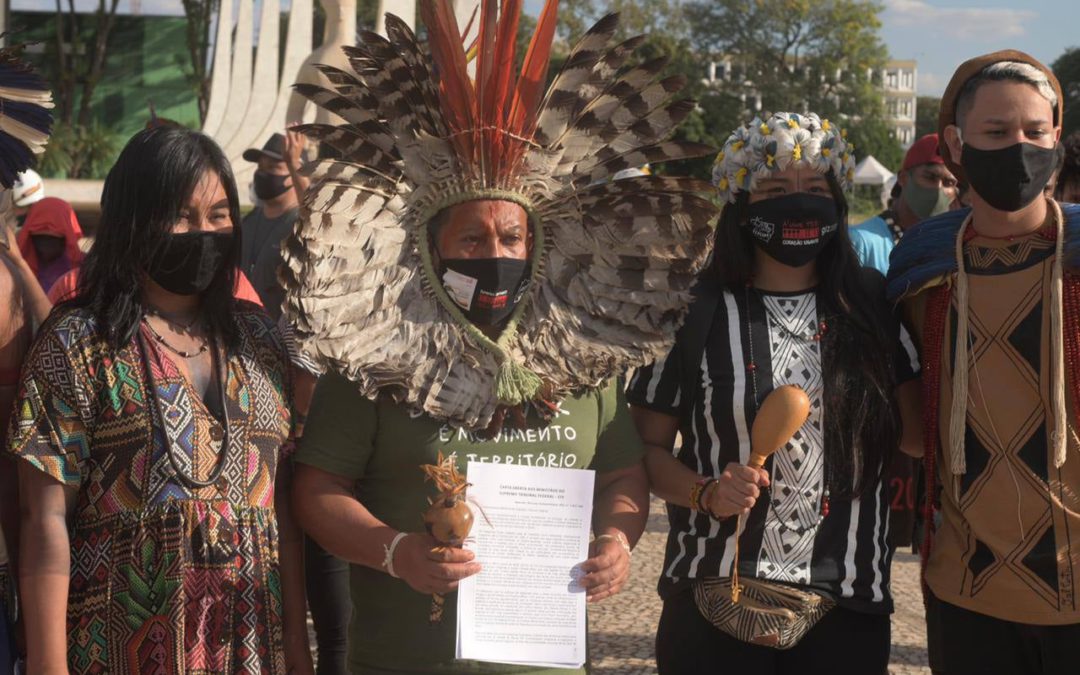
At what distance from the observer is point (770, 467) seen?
316 cm

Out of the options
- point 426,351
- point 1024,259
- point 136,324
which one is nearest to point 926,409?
point 1024,259

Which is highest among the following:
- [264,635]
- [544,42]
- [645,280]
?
[544,42]

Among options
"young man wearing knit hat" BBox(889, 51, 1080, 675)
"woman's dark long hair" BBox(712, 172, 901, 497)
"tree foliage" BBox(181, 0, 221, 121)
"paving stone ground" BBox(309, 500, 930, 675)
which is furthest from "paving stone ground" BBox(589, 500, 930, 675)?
"tree foliage" BBox(181, 0, 221, 121)

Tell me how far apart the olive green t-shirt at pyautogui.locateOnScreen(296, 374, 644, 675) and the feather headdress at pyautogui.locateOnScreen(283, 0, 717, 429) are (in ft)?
0.21

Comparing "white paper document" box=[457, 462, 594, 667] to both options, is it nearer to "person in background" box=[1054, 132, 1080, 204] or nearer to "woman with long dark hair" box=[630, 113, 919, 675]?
"woman with long dark hair" box=[630, 113, 919, 675]

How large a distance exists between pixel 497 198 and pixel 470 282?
24 cm

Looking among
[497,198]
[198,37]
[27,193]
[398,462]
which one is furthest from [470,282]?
[198,37]

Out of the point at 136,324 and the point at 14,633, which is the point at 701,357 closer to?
the point at 136,324

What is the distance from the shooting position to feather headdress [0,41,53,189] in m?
3.00

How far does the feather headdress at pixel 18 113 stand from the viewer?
3000mm

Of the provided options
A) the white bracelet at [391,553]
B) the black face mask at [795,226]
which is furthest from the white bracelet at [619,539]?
the black face mask at [795,226]

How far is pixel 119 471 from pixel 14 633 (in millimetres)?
474

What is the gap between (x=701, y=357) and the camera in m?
3.24

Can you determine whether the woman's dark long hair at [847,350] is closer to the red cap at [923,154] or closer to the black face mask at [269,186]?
the red cap at [923,154]
